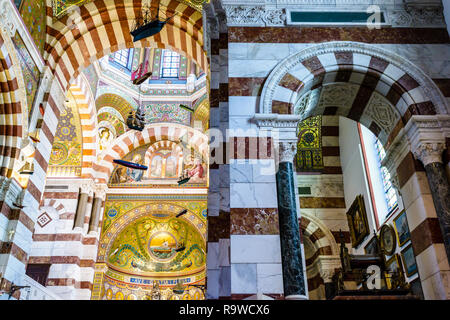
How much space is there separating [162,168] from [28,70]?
897 centimetres

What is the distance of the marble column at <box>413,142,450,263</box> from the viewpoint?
15.4 feet

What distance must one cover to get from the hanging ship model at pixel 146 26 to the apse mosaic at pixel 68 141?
5.12 metres

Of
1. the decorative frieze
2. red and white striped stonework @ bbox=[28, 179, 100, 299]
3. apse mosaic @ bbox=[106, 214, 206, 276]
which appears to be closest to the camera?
the decorative frieze

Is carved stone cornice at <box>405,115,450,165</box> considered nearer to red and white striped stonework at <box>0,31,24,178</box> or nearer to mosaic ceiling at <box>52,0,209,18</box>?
mosaic ceiling at <box>52,0,209,18</box>

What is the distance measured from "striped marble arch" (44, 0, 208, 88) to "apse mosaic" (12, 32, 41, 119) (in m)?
0.51

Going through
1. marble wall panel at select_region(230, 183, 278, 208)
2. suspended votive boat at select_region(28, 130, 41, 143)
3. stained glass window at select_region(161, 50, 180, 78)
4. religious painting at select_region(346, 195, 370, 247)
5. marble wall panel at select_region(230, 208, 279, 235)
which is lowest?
marble wall panel at select_region(230, 208, 279, 235)

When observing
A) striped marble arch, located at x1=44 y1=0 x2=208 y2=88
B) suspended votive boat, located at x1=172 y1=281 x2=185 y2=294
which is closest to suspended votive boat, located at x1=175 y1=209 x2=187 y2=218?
suspended votive boat, located at x1=172 y1=281 x2=185 y2=294

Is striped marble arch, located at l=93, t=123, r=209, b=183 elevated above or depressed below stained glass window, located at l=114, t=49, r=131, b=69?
below

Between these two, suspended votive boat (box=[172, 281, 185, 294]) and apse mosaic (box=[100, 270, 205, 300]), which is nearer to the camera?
suspended votive boat (box=[172, 281, 185, 294])

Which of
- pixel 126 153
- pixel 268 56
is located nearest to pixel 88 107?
pixel 126 153

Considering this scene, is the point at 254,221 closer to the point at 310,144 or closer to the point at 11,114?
the point at 11,114

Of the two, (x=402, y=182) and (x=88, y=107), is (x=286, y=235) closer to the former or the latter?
(x=402, y=182)

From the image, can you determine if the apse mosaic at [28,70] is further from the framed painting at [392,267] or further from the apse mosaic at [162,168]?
the apse mosaic at [162,168]

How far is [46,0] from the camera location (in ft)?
26.6
